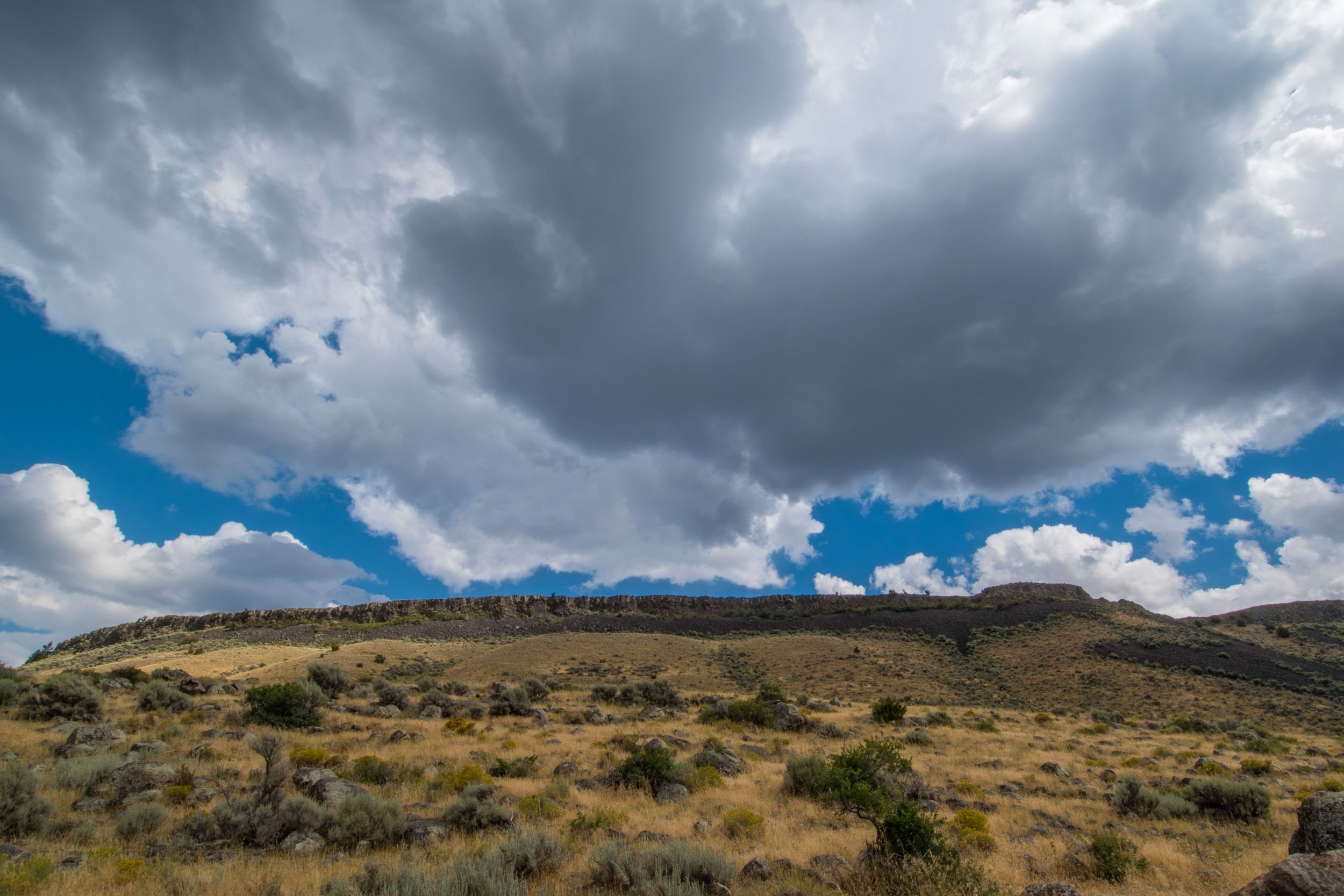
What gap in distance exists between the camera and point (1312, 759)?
2111 centimetres

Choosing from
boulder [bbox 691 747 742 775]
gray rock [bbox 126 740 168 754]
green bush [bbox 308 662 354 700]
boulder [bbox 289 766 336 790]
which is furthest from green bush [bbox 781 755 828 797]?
green bush [bbox 308 662 354 700]

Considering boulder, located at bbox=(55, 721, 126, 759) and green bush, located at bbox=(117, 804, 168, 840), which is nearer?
green bush, located at bbox=(117, 804, 168, 840)

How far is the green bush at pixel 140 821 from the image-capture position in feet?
29.2

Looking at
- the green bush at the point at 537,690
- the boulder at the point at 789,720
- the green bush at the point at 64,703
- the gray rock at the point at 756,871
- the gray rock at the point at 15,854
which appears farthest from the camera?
the green bush at the point at 537,690

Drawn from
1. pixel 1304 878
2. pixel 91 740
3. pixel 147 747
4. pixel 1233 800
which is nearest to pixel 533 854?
pixel 1304 878

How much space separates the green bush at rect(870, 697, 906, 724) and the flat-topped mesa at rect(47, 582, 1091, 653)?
6338 cm

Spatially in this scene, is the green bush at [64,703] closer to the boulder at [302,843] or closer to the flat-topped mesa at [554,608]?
the boulder at [302,843]

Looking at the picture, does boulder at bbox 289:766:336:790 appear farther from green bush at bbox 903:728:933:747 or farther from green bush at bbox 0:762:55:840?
green bush at bbox 903:728:933:747

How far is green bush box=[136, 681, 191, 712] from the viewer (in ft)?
68.7

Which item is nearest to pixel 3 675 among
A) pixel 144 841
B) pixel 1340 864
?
pixel 144 841

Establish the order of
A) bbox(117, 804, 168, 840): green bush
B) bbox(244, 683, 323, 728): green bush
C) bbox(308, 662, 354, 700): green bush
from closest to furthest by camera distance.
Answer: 1. bbox(117, 804, 168, 840): green bush
2. bbox(244, 683, 323, 728): green bush
3. bbox(308, 662, 354, 700): green bush

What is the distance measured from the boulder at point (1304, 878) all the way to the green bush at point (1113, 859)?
454 centimetres

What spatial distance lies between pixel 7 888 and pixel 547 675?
39.5 metres

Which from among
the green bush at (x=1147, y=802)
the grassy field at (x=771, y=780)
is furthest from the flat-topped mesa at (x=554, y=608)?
the green bush at (x=1147, y=802)
